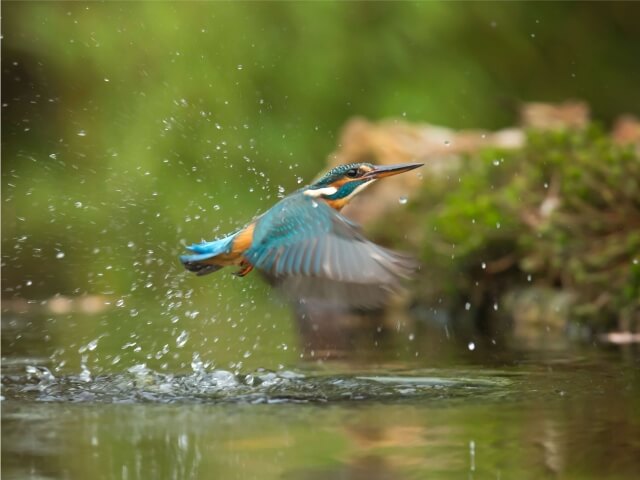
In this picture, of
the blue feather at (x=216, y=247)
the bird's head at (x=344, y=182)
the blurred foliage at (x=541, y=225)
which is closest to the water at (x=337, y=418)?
the blue feather at (x=216, y=247)

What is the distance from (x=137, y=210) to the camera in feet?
40.9

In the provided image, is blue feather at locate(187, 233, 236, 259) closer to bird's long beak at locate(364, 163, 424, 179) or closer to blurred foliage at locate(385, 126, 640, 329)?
bird's long beak at locate(364, 163, 424, 179)

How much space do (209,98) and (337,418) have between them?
8.09 meters

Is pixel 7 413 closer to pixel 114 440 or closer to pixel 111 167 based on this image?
pixel 114 440

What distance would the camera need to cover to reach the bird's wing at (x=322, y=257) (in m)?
4.78

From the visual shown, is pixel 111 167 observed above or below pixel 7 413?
above

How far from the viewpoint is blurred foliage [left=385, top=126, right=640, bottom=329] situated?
7.48 m

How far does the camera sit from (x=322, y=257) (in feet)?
16.3

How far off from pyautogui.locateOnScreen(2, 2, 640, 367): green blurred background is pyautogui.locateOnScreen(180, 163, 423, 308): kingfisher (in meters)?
5.44

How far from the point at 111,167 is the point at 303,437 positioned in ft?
26.8

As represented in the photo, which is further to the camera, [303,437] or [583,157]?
[583,157]

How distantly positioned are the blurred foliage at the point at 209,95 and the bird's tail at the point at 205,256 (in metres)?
5.58

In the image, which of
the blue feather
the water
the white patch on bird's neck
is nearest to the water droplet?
the water

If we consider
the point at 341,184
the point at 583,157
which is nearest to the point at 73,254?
the point at 583,157
